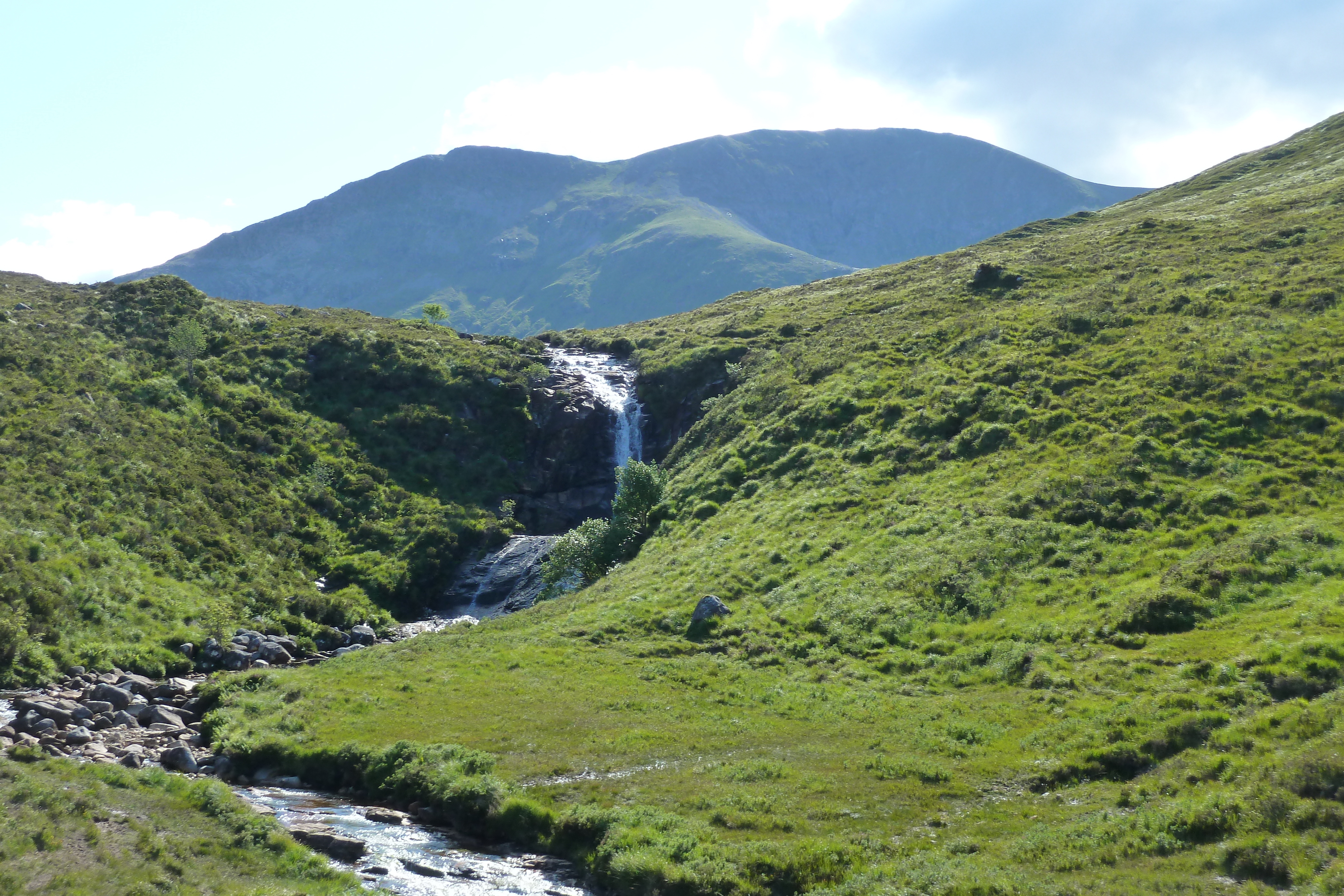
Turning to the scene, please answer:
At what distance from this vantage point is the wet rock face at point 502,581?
221 ft

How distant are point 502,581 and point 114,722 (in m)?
36.8

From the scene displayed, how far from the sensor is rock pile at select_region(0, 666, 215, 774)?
29.7 m

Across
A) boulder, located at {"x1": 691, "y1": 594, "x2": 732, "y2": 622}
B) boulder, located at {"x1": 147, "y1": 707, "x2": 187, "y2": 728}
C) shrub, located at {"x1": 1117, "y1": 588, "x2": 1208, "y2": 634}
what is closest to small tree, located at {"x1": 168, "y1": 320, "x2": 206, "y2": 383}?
boulder, located at {"x1": 147, "y1": 707, "x2": 187, "y2": 728}

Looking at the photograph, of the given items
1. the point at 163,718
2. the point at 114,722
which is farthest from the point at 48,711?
the point at 163,718

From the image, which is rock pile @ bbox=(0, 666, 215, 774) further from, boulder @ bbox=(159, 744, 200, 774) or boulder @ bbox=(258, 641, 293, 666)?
boulder @ bbox=(258, 641, 293, 666)

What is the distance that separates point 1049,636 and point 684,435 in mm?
50541

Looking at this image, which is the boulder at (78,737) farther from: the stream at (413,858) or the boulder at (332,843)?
the boulder at (332,843)

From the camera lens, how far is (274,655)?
49.7 meters

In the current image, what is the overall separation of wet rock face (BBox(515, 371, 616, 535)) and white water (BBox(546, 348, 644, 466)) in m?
0.91

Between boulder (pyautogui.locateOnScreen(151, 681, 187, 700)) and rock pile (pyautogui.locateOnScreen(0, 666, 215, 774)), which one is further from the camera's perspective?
boulder (pyautogui.locateOnScreen(151, 681, 187, 700))

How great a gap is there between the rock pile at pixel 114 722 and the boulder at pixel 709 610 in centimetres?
2257

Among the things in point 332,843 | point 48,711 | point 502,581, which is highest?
point 48,711

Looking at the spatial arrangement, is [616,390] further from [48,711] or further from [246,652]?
[48,711]

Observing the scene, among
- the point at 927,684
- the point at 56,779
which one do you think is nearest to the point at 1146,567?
the point at 927,684
